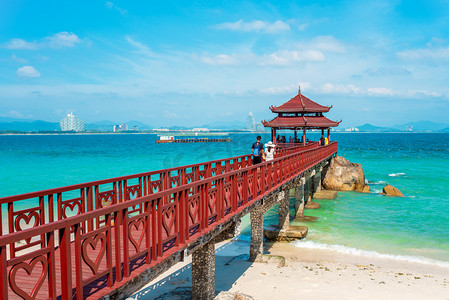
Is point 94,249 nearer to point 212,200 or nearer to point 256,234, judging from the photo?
point 212,200

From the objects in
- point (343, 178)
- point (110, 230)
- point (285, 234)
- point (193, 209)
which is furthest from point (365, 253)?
point (343, 178)

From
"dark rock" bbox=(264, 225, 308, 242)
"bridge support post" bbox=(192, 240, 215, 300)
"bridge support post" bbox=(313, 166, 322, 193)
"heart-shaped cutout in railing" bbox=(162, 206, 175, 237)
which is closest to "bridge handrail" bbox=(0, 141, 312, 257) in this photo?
"heart-shaped cutout in railing" bbox=(162, 206, 175, 237)

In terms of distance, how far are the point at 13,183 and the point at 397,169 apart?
47.4m

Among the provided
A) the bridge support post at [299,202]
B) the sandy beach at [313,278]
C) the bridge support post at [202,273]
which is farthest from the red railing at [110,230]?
the bridge support post at [299,202]

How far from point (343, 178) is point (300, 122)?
6913 millimetres

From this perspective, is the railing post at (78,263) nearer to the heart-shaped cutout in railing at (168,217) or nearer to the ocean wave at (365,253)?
the heart-shaped cutout in railing at (168,217)

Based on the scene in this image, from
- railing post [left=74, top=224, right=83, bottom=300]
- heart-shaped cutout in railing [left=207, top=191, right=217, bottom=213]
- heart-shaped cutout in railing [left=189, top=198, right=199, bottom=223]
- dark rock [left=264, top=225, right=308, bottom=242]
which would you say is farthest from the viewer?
dark rock [left=264, top=225, right=308, bottom=242]

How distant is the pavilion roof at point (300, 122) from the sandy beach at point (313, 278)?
1350 centimetres

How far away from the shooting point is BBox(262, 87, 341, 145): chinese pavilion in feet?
88.1

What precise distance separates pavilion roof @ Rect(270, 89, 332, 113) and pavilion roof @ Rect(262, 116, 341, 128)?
620 millimetres

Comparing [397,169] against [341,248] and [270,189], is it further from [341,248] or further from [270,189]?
[270,189]

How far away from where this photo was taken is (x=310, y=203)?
947 inches

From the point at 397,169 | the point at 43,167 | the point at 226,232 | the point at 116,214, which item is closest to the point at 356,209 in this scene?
the point at 226,232

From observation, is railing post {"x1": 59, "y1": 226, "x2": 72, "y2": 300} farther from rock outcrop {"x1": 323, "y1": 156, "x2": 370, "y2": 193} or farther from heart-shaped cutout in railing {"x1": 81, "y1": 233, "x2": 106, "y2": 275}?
rock outcrop {"x1": 323, "y1": 156, "x2": 370, "y2": 193}
